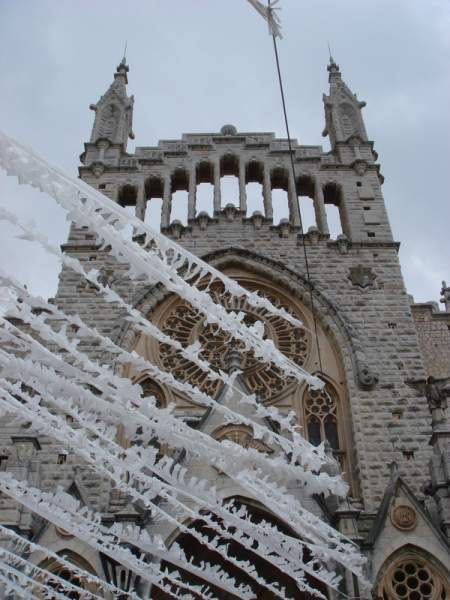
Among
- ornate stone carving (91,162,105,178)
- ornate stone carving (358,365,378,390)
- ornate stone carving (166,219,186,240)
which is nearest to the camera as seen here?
ornate stone carving (358,365,378,390)

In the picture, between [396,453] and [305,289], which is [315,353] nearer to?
[305,289]

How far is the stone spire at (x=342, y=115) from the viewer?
18.8 metres

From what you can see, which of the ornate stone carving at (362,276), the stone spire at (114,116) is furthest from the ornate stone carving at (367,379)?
the stone spire at (114,116)

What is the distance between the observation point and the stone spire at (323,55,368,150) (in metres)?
18.8

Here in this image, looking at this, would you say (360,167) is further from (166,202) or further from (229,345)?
(229,345)

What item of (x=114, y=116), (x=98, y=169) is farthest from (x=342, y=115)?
(x=98, y=169)

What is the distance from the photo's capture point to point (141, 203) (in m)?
17.0

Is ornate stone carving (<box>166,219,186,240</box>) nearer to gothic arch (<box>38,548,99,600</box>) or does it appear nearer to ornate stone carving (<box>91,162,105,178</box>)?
ornate stone carving (<box>91,162,105,178</box>)

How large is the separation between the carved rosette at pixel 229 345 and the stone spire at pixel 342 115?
6067 millimetres

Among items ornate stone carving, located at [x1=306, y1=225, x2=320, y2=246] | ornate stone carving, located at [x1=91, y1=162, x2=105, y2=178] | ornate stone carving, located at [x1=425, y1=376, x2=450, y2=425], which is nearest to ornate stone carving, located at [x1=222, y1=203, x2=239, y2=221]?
ornate stone carving, located at [x1=306, y1=225, x2=320, y2=246]

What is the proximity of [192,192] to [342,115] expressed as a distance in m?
5.48

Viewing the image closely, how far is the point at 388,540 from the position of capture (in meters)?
10.3

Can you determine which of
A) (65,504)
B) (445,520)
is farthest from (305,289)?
(65,504)

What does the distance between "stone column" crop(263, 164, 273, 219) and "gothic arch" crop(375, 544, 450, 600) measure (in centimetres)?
902
